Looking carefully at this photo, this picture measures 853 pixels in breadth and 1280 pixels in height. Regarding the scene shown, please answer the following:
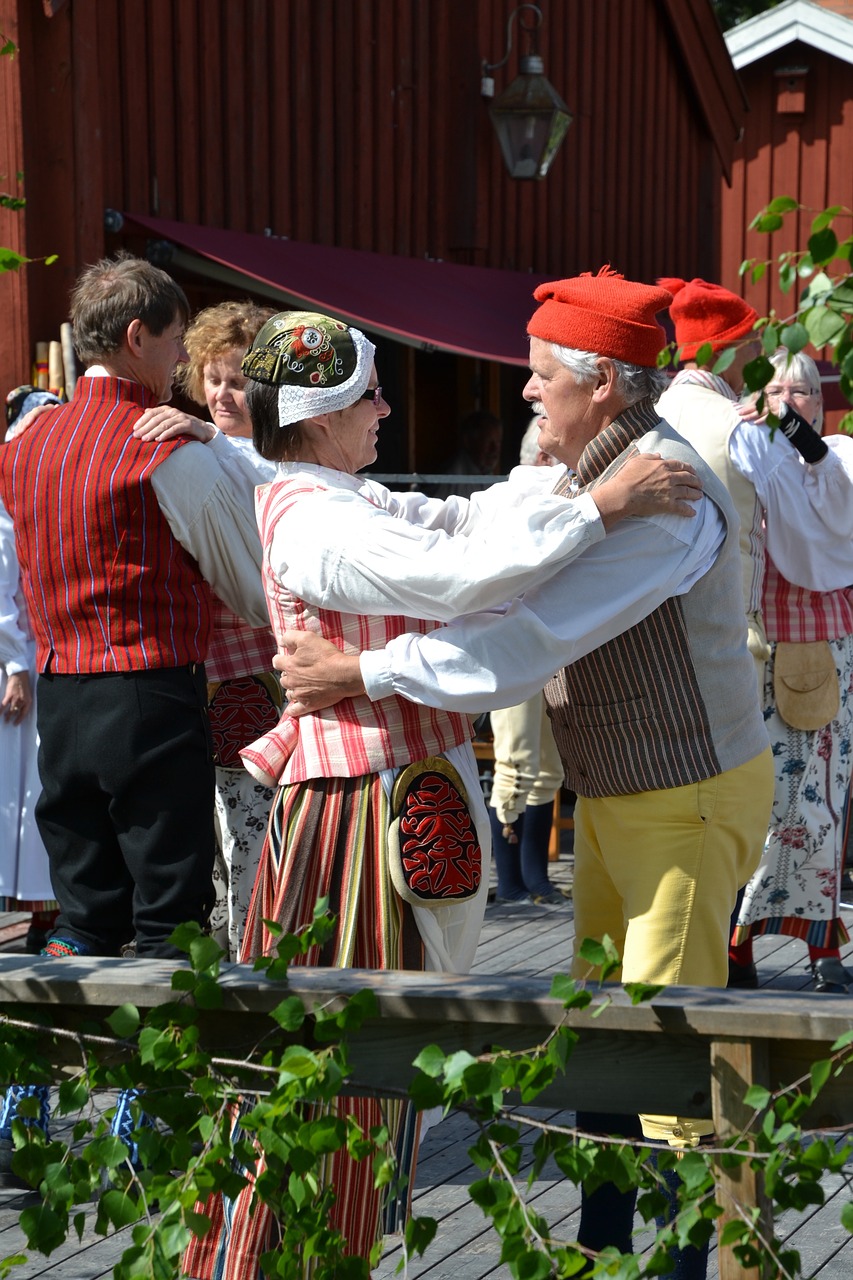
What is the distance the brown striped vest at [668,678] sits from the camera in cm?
250

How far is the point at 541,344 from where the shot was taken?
255cm

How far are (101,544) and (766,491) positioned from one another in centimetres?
207

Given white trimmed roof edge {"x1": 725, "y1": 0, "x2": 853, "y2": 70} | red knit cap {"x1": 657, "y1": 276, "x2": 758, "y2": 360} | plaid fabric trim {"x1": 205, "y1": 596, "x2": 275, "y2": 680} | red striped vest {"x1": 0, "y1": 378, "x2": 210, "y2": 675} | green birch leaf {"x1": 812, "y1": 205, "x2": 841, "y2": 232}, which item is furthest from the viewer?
white trimmed roof edge {"x1": 725, "y1": 0, "x2": 853, "y2": 70}

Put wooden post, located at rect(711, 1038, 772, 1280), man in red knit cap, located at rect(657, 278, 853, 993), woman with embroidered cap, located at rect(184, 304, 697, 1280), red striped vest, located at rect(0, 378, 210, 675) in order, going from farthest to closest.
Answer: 1. man in red knit cap, located at rect(657, 278, 853, 993)
2. red striped vest, located at rect(0, 378, 210, 675)
3. woman with embroidered cap, located at rect(184, 304, 697, 1280)
4. wooden post, located at rect(711, 1038, 772, 1280)

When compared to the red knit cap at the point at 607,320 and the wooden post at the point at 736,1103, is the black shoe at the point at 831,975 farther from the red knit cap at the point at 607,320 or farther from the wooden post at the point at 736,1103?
the wooden post at the point at 736,1103

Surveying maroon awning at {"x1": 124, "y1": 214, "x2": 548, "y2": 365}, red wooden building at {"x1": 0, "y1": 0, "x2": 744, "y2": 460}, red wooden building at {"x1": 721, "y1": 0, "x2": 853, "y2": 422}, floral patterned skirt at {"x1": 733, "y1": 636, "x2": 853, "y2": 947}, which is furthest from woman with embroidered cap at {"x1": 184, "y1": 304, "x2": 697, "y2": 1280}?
red wooden building at {"x1": 721, "y1": 0, "x2": 853, "y2": 422}

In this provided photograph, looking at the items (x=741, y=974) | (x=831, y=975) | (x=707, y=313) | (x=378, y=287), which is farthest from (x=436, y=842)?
(x=378, y=287)

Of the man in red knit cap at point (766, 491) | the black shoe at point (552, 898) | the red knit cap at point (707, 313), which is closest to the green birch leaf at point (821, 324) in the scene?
the red knit cap at point (707, 313)

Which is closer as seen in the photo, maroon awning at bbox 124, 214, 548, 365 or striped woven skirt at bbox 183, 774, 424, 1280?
striped woven skirt at bbox 183, 774, 424, 1280

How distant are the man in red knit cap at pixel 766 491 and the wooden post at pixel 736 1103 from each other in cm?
257

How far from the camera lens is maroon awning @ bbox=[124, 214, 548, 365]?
6953 millimetres

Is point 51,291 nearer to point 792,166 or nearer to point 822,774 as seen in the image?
point 822,774

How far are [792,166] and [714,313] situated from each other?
34.6 ft

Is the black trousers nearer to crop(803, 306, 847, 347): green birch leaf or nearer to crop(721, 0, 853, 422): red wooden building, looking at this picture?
crop(803, 306, 847, 347): green birch leaf
